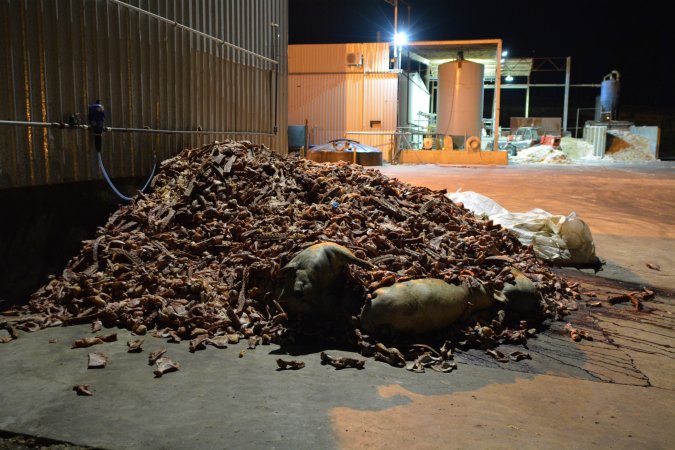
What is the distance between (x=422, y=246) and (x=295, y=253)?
4.09 ft

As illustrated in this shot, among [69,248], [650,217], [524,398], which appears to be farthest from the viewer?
[650,217]

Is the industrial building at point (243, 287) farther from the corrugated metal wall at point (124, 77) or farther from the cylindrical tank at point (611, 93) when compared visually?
the cylindrical tank at point (611, 93)

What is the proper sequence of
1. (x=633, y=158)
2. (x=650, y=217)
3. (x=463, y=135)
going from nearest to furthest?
1. (x=650, y=217)
2. (x=463, y=135)
3. (x=633, y=158)

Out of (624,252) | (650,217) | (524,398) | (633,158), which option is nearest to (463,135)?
(633,158)

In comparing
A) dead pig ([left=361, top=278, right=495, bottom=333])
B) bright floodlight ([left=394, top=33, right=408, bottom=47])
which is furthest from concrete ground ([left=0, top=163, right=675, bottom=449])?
bright floodlight ([left=394, top=33, right=408, bottom=47])

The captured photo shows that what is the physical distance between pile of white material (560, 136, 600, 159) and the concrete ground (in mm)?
31903

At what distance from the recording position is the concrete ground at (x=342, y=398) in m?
3.08

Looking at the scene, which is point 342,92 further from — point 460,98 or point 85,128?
point 85,128

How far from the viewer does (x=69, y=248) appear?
5.91 meters

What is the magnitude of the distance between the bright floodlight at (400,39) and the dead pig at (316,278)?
894 inches

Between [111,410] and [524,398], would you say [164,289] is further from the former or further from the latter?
[524,398]

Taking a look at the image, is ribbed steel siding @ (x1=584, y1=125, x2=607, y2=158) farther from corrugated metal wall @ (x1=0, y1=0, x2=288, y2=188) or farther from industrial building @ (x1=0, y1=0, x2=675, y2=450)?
corrugated metal wall @ (x1=0, y1=0, x2=288, y2=188)

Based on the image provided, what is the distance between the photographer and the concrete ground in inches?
121

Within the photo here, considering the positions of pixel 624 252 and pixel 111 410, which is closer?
pixel 111 410
